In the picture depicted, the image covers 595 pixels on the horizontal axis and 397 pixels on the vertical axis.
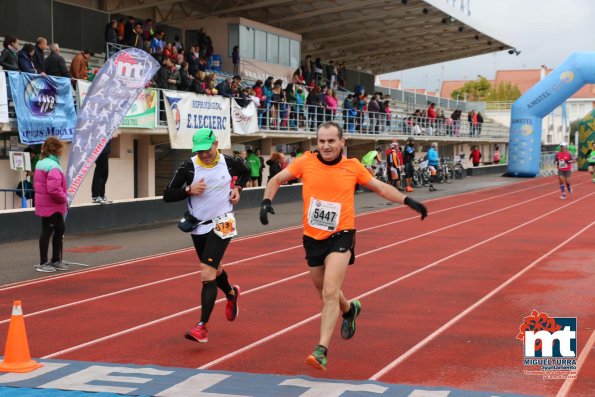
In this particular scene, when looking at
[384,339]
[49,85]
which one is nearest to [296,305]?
[384,339]

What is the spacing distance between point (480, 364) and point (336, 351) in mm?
1231

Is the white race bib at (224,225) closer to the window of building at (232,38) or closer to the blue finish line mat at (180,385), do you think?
the blue finish line mat at (180,385)

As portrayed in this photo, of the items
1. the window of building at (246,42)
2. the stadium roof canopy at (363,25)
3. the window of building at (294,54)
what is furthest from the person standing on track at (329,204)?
the window of building at (294,54)

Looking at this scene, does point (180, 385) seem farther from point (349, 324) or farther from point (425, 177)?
point (425, 177)

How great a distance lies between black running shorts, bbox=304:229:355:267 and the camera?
677 cm

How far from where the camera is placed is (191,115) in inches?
947

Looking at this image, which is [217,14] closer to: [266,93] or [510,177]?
[266,93]

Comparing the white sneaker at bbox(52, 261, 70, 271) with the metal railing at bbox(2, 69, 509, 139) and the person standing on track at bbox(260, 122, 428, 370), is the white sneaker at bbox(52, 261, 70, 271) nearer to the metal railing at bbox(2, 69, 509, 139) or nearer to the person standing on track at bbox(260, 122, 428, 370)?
the metal railing at bbox(2, 69, 509, 139)

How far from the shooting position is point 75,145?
1447cm

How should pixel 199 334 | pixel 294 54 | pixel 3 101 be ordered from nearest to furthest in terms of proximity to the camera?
pixel 199 334
pixel 3 101
pixel 294 54

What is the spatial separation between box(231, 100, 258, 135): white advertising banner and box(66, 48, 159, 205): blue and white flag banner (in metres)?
10.8

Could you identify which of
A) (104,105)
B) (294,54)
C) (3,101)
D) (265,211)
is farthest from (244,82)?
(265,211)

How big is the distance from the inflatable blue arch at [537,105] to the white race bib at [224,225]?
35.4 metres

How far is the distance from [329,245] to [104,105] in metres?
9.13
